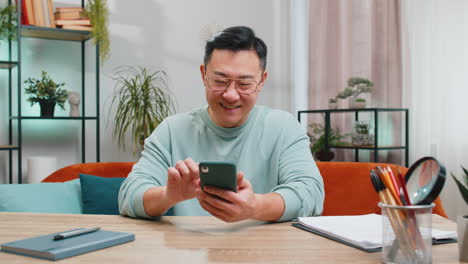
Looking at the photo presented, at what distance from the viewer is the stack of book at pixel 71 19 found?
129 inches

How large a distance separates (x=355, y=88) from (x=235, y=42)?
2.21m

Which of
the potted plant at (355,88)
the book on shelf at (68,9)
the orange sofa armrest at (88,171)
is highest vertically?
the book on shelf at (68,9)

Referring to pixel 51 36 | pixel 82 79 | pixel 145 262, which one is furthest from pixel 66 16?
pixel 145 262

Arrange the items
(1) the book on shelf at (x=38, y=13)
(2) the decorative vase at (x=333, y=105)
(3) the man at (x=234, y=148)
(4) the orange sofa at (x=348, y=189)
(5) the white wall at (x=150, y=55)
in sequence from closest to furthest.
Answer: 1. (3) the man at (x=234, y=148)
2. (4) the orange sofa at (x=348, y=189)
3. (1) the book on shelf at (x=38, y=13)
4. (5) the white wall at (x=150, y=55)
5. (2) the decorative vase at (x=333, y=105)

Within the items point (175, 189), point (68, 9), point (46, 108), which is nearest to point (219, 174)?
point (175, 189)

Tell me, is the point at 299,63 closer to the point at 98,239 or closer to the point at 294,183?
the point at 294,183

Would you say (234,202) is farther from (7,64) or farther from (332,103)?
(332,103)

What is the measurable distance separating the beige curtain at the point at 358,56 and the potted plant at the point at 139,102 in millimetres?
1246

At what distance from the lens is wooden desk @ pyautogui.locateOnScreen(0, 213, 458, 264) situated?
2.94 ft

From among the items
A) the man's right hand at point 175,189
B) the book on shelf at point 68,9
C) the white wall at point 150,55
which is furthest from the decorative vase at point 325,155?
the man's right hand at point 175,189

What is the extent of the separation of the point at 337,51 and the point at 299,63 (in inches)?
23.6

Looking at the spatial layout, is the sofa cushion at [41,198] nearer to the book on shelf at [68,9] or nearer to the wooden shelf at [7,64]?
the wooden shelf at [7,64]

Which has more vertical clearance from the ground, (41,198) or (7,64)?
(7,64)

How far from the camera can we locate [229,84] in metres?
1.51
